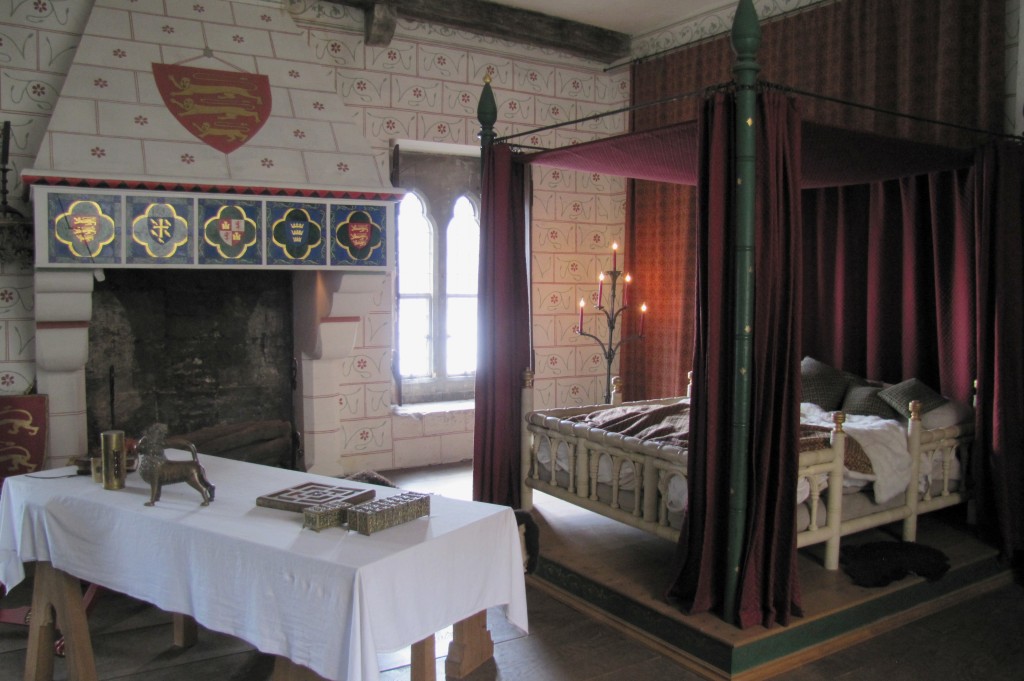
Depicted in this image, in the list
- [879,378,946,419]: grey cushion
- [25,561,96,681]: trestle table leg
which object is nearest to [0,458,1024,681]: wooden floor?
[25,561,96,681]: trestle table leg

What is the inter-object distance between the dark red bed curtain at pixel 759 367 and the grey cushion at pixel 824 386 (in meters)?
1.59

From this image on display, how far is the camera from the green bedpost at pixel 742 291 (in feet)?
9.78

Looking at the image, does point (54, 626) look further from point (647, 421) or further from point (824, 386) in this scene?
point (824, 386)

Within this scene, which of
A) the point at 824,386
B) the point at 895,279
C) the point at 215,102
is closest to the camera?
the point at 215,102

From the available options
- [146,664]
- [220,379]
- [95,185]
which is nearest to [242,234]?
[95,185]

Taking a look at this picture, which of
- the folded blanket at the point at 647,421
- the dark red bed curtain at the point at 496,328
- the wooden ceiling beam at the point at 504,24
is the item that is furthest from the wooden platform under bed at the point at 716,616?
the wooden ceiling beam at the point at 504,24

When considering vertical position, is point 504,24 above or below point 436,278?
above

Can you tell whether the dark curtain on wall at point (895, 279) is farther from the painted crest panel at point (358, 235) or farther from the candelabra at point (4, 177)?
the candelabra at point (4, 177)

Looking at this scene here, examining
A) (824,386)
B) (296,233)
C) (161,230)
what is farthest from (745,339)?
(161,230)

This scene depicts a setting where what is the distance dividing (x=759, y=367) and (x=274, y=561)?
6.04ft

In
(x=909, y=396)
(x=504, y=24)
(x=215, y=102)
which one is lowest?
(x=909, y=396)

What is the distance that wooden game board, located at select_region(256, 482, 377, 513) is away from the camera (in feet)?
7.98

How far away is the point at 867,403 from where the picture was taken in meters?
4.34

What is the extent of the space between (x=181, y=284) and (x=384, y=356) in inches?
62.2
